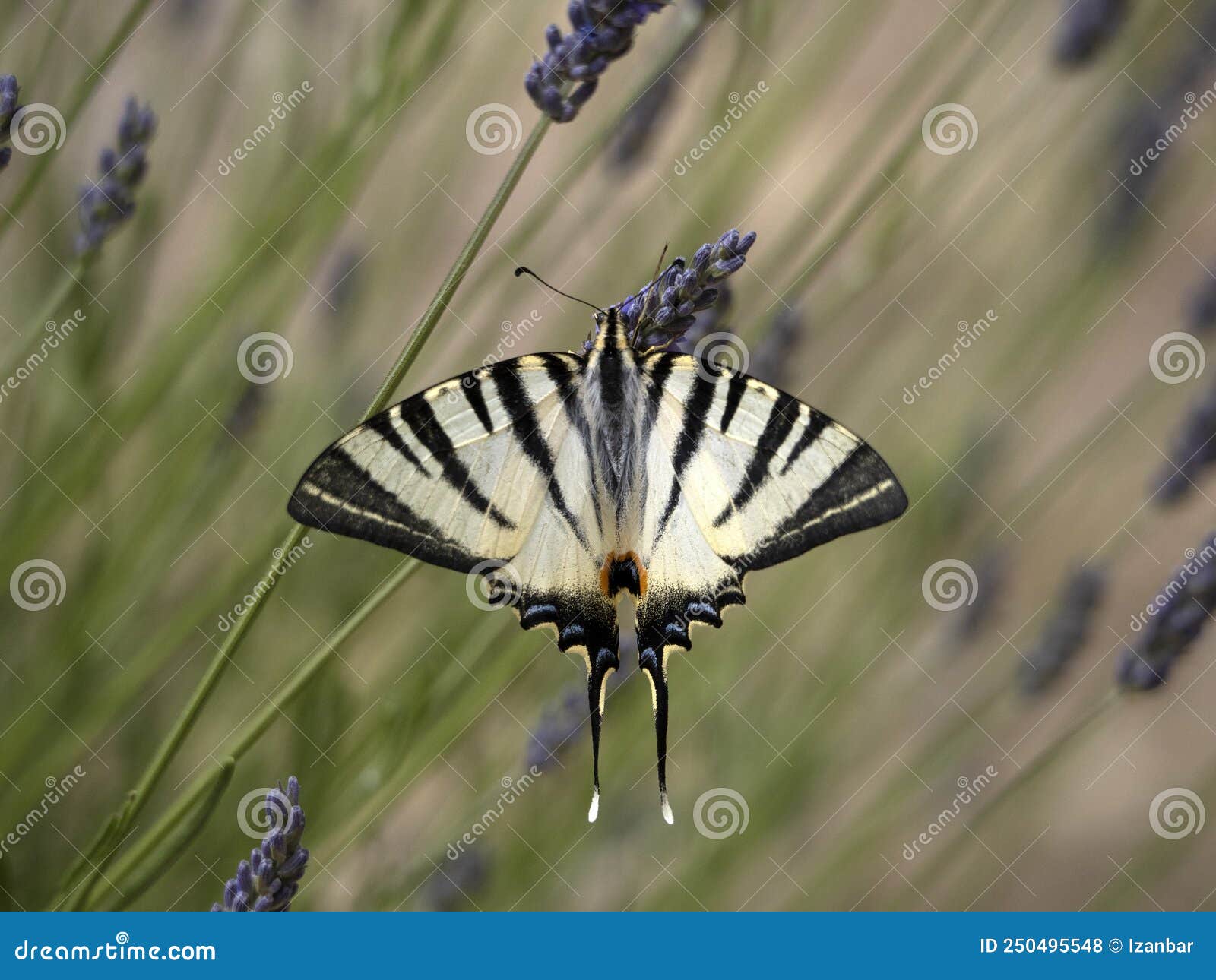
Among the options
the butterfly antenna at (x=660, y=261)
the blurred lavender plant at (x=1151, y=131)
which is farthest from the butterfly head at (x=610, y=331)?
the blurred lavender plant at (x=1151, y=131)

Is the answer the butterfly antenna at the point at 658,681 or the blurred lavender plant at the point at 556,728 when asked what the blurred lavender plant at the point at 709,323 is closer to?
the butterfly antenna at the point at 658,681

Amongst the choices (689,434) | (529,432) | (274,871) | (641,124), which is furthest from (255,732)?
(641,124)

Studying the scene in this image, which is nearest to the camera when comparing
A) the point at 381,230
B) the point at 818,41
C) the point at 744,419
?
the point at 744,419

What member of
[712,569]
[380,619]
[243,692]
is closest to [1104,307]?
[712,569]

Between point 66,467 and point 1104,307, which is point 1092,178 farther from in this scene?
point 66,467

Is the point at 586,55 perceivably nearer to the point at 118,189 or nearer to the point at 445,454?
the point at 445,454

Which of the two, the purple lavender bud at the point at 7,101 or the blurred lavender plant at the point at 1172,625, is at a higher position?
the blurred lavender plant at the point at 1172,625
